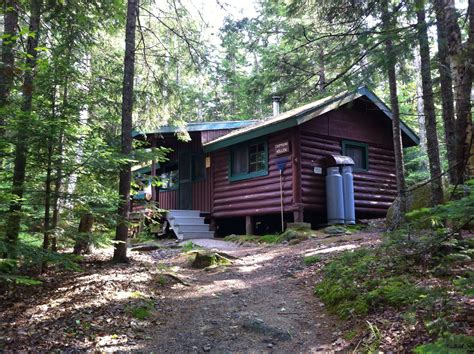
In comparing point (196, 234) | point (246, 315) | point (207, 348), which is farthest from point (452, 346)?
point (196, 234)

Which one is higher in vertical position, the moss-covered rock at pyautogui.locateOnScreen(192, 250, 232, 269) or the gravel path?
the moss-covered rock at pyautogui.locateOnScreen(192, 250, 232, 269)

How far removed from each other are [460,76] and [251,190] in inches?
353

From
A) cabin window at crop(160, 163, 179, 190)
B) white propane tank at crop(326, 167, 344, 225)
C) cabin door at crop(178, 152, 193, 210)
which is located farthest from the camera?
cabin window at crop(160, 163, 179, 190)

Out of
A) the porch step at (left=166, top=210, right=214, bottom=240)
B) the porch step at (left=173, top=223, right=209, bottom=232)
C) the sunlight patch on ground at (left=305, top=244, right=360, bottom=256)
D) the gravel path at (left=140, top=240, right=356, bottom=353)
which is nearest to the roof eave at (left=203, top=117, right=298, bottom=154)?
the porch step at (left=166, top=210, right=214, bottom=240)

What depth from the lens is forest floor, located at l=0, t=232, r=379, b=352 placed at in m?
4.27

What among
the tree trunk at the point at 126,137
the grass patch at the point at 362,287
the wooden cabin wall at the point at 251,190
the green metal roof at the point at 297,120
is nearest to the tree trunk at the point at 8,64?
the tree trunk at the point at 126,137

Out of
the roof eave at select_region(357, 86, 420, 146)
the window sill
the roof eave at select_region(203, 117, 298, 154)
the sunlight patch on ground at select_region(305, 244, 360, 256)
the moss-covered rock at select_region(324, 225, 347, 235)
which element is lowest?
the sunlight patch on ground at select_region(305, 244, 360, 256)

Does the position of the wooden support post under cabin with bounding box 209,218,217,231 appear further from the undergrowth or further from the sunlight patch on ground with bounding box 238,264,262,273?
the undergrowth

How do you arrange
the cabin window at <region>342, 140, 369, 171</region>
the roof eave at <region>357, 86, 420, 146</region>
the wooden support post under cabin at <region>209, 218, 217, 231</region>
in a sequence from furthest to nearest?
the wooden support post under cabin at <region>209, 218, 217, 231</region> < the cabin window at <region>342, 140, 369, 171</region> < the roof eave at <region>357, 86, 420, 146</region>

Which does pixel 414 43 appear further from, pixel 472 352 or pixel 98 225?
pixel 98 225

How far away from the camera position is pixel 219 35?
392 inches

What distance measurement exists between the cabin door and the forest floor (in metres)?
9.10

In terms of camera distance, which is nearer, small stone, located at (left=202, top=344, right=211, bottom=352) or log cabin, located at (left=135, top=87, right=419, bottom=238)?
small stone, located at (left=202, top=344, right=211, bottom=352)

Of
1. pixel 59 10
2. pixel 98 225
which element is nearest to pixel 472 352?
pixel 59 10
